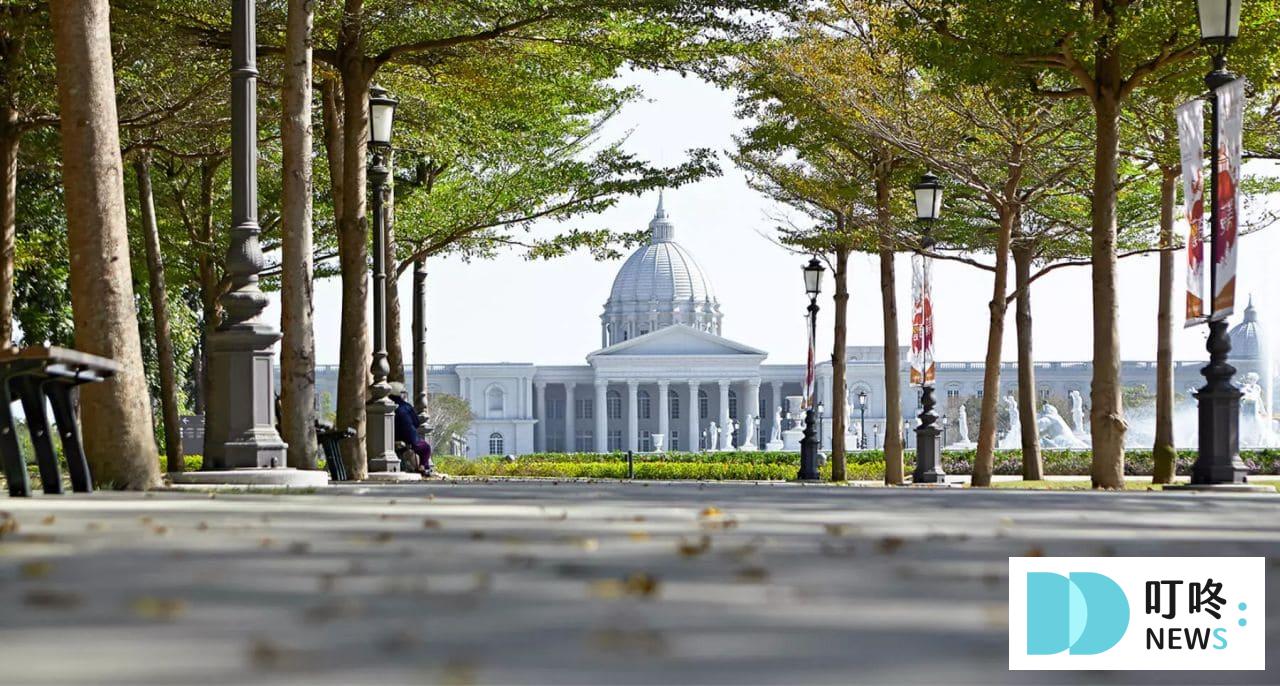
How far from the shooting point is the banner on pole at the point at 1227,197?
14.1m

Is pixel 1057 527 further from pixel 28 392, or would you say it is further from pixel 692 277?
pixel 692 277

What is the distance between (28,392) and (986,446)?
20653 millimetres

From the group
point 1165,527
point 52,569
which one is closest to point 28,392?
point 52,569

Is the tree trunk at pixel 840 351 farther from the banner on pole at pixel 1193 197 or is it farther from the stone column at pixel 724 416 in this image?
the stone column at pixel 724 416

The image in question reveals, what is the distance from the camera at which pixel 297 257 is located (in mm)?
15305

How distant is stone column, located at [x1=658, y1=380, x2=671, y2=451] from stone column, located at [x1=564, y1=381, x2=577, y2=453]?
318 inches

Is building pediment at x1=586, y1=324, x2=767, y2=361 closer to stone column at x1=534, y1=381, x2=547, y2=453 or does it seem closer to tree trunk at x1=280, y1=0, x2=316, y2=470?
stone column at x1=534, y1=381, x2=547, y2=453

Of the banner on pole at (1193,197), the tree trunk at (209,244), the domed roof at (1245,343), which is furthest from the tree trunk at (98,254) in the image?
the domed roof at (1245,343)

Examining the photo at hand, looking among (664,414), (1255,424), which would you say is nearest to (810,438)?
(1255,424)

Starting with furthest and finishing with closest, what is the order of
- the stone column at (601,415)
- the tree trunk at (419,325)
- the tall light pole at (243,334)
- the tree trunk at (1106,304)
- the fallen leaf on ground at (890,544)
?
the stone column at (601,415)
the tree trunk at (419,325)
the tree trunk at (1106,304)
the tall light pole at (243,334)
the fallen leaf on ground at (890,544)

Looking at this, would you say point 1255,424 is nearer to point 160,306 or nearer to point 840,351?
point 840,351

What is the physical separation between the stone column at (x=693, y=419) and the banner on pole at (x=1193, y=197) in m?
134

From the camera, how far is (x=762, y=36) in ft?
68.5

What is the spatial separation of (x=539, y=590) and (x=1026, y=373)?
28.2 m
